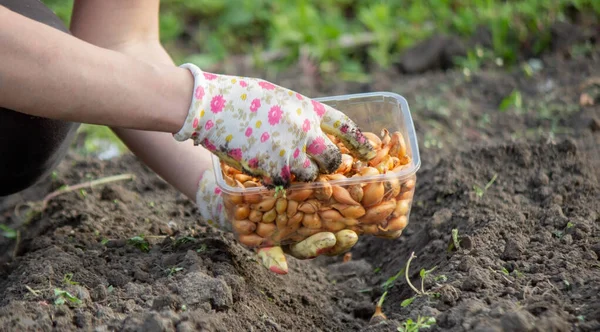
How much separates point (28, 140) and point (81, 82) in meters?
0.56

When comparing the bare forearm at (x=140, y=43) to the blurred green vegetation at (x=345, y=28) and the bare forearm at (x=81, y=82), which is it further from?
the blurred green vegetation at (x=345, y=28)

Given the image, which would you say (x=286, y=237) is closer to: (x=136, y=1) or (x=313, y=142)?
(x=313, y=142)

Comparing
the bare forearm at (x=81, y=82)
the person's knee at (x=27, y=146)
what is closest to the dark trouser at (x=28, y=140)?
the person's knee at (x=27, y=146)

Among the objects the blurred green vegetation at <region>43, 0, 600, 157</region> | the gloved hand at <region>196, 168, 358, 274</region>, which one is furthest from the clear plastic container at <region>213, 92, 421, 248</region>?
the blurred green vegetation at <region>43, 0, 600, 157</region>

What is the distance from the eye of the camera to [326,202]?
64.4 inches

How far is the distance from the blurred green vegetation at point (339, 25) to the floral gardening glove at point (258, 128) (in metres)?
2.06

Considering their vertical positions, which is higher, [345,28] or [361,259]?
[361,259]

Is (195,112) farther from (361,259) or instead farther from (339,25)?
(339,25)

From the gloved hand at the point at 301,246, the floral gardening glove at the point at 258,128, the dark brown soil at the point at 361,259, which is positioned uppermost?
the floral gardening glove at the point at 258,128

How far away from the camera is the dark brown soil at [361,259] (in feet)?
5.06

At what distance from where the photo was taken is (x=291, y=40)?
3779mm

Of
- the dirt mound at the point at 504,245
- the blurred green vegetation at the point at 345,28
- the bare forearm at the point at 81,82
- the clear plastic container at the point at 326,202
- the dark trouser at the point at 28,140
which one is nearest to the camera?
the bare forearm at the point at 81,82

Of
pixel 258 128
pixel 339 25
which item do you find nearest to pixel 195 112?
pixel 258 128

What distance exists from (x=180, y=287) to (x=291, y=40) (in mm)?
2318
